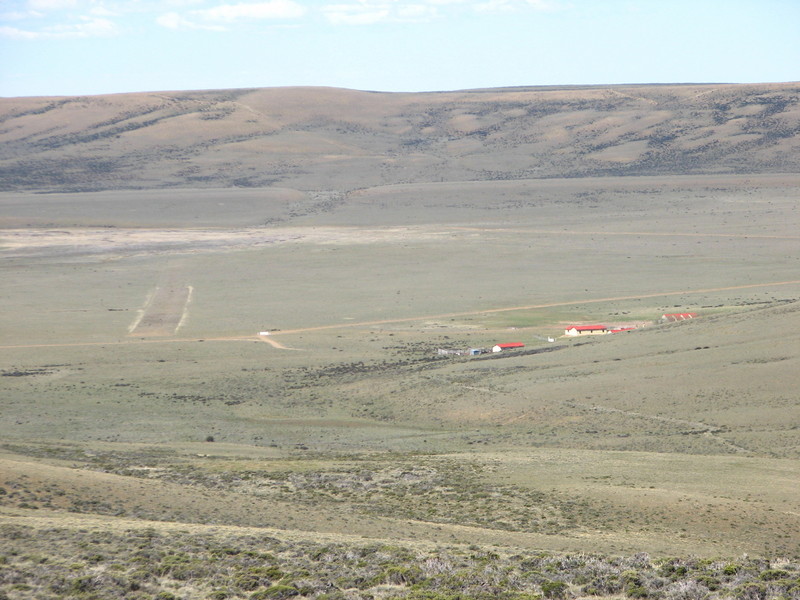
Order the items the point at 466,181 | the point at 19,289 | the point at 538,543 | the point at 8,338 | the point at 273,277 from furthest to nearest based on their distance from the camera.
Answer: the point at 466,181 → the point at 273,277 → the point at 19,289 → the point at 8,338 → the point at 538,543

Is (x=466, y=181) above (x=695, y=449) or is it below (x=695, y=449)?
above

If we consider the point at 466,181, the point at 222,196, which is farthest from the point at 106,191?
the point at 466,181

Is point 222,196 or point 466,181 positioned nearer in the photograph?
point 222,196

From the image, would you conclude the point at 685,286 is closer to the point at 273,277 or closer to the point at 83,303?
the point at 273,277

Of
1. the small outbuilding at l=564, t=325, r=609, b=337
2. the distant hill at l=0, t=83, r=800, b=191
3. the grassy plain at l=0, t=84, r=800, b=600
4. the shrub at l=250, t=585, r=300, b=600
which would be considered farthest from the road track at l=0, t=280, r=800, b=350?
the distant hill at l=0, t=83, r=800, b=191

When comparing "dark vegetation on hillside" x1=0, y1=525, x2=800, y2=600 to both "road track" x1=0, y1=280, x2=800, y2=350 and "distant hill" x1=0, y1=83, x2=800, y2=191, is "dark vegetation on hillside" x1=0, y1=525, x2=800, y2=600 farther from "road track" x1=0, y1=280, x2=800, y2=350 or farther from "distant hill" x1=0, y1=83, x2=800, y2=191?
"distant hill" x1=0, y1=83, x2=800, y2=191

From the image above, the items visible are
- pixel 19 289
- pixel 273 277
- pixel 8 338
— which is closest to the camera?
pixel 8 338

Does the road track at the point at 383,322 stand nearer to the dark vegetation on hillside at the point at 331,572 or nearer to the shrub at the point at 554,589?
the dark vegetation on hillside at the point at 331,572

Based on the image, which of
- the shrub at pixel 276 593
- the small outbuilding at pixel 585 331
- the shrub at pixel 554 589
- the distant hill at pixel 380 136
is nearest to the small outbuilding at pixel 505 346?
the small outbuilding at pixel 585 331
